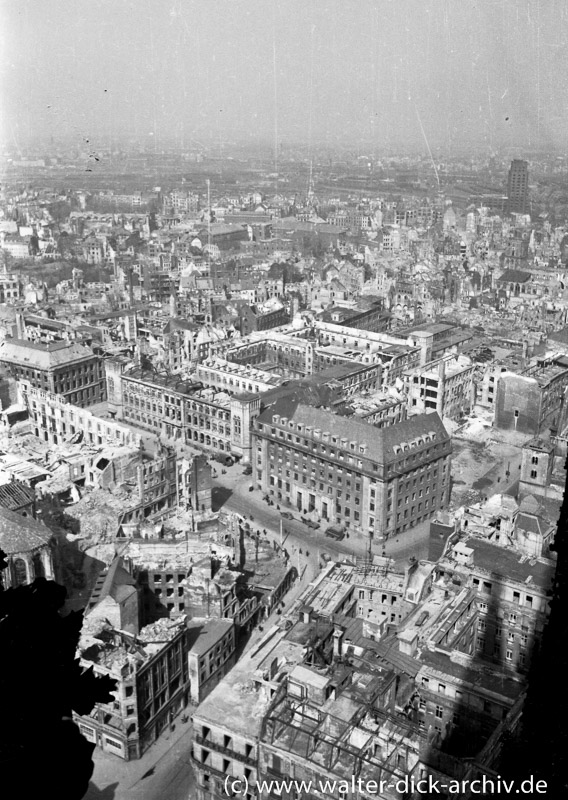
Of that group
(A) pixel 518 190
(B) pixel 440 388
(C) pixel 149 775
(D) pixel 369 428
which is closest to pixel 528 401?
(B) pixel 440 388

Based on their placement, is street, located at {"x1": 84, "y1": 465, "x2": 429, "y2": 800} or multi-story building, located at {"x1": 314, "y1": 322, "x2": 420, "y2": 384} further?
multi-story building, located at {"x1": 314, "y1": 322, "x2": 420, "y2": 384}

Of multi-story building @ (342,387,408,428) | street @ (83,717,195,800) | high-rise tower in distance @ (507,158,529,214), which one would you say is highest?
high-rise tower in distance @ (507,158,529,214)

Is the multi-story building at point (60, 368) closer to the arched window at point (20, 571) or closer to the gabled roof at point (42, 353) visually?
the gabled roof at point (42, 353)

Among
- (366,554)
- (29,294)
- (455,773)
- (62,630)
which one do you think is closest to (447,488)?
→ (366,554)

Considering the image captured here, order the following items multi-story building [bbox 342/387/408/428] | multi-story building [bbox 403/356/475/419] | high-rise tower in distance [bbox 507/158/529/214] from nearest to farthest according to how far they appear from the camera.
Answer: multi-story building [bbox 342/387/408/428] < multi-story building [bbox 403/356/475/419] < high-rise tower in distance [bbox 507/158/529/214]

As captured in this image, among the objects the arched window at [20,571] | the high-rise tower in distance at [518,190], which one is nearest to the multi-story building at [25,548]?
the arched window at [20,571]

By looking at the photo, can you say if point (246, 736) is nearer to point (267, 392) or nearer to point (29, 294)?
point (267, 392)

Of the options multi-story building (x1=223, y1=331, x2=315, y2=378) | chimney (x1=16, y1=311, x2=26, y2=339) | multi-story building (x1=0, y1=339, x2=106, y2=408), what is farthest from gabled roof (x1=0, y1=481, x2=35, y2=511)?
chimney (x1=16, y1=311, x2=26, y2=339)

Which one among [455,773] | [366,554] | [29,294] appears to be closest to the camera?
[455,773]

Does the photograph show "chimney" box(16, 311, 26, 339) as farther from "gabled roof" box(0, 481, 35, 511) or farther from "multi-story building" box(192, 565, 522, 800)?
"multi-story building" box(192, 565, 522, 800)
